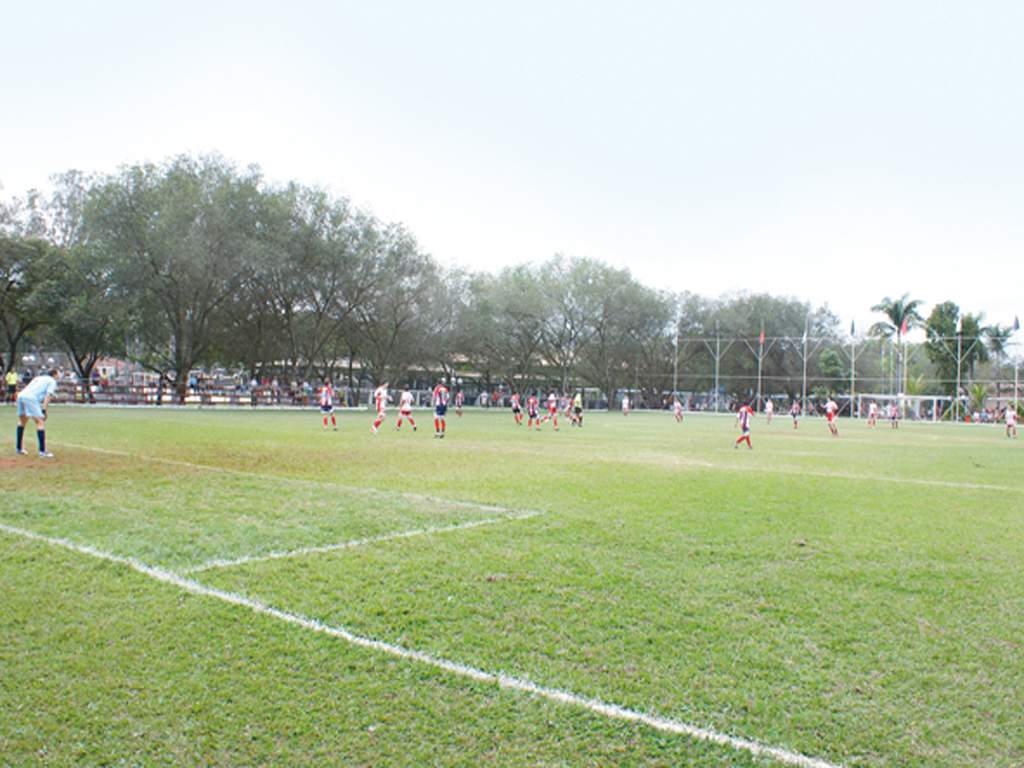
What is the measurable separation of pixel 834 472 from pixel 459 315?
1989 inches

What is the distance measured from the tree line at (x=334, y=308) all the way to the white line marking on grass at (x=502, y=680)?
4134 cm

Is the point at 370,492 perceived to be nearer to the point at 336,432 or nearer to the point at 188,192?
the point at 336,432

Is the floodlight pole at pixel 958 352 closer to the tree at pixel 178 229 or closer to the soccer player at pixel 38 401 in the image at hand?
the tree at pixel 178 229

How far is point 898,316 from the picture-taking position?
71312mm

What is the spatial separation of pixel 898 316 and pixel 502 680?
249 ft

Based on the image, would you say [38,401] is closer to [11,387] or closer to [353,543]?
[353,543]

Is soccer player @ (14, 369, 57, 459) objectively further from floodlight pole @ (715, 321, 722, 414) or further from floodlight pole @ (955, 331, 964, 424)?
floodlight pole @ (955, 331, 964, 424)

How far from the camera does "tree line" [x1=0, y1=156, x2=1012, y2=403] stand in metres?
45.2

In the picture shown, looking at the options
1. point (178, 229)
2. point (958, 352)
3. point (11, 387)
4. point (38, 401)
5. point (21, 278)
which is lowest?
point (38, 401)

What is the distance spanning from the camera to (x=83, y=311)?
4394cm

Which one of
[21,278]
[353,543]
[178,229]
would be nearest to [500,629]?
[353,543]

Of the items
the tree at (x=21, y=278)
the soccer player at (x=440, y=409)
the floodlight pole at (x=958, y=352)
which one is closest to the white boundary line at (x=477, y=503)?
the soccer player at (x=440, y=409)

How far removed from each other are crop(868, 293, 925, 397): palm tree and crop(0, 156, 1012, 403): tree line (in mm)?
173

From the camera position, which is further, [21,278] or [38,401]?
[21,278]
